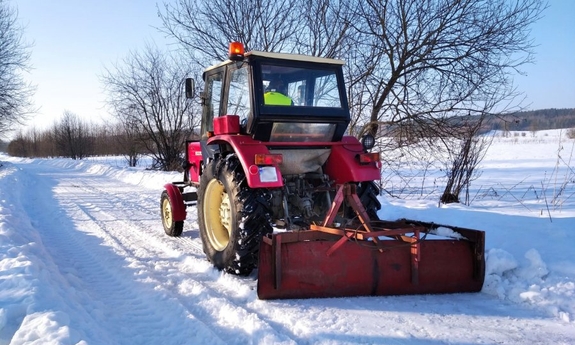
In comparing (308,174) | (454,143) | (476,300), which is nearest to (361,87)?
(454,143)

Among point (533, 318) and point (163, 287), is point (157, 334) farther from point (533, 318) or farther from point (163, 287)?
point (533, 318)

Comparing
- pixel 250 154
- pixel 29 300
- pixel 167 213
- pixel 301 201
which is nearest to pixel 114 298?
pixel 29 300

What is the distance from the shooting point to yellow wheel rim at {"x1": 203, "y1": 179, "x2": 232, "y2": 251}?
4.74 m

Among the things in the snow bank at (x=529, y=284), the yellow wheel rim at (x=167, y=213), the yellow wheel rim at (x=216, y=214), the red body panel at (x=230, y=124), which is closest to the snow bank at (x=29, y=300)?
the yellow wheel rim at (x=216, y=214)

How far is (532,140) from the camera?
40406mm

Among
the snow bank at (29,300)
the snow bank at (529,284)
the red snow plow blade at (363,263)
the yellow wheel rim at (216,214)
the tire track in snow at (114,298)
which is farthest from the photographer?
the yellow wheel rim at (216,214)

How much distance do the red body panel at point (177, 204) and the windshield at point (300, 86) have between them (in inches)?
95.0

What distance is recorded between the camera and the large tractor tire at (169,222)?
6062 mm

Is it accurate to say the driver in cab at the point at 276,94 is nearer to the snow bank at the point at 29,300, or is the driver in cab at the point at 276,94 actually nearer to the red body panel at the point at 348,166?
the red body panel at the point at 348,166

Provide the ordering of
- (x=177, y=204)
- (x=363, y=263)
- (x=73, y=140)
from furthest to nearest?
(x=73, y=140)
(x=177, y=204)
(x=363, y=263)

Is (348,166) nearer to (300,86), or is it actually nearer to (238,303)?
(300,86)

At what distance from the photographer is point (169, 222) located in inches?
246

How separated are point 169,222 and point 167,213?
21 centimetres

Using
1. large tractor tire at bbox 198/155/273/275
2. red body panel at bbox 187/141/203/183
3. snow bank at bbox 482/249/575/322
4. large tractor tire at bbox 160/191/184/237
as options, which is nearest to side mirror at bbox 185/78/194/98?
red body panel at bbox 187/141/203/183
